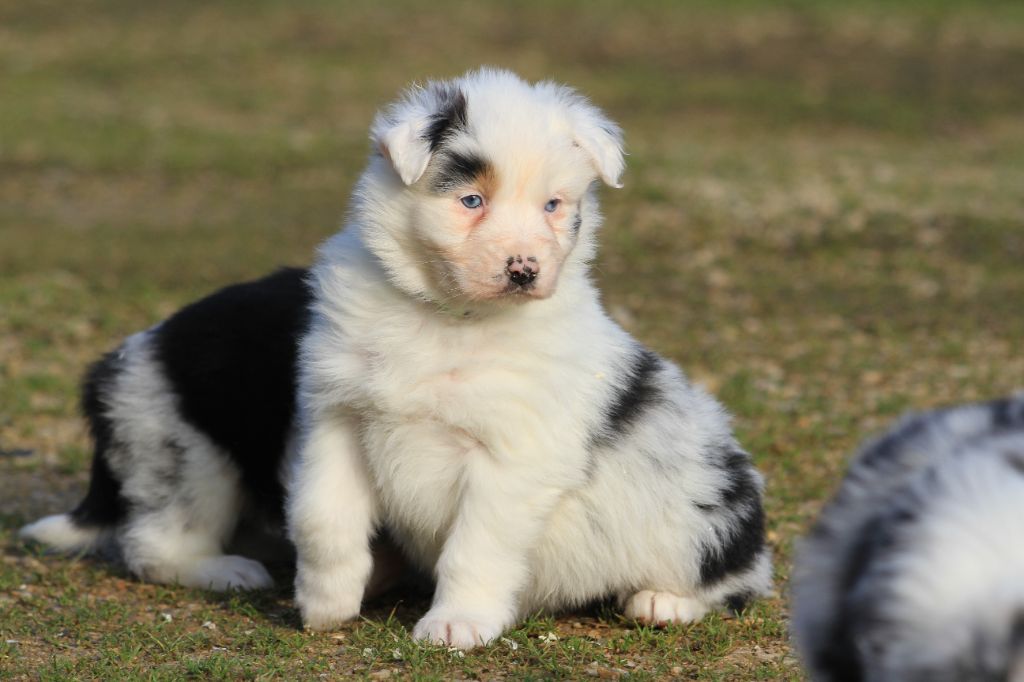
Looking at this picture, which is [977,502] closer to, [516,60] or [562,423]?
[562,423]

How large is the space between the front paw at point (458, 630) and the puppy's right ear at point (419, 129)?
1347 millimetres

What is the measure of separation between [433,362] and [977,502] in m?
2.19

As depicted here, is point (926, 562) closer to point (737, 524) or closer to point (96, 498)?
point (737, 524)

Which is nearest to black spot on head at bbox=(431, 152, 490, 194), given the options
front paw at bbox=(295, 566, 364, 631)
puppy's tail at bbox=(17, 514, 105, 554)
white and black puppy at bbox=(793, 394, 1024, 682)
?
front paw at bbox=(295, 566, 364, 631)

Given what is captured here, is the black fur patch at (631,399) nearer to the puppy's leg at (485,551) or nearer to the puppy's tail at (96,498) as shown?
the puppy's leg at (485,551)

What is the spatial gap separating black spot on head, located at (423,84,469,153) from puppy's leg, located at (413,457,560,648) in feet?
3.27

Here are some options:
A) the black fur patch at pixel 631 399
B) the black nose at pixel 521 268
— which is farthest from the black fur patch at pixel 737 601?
the black nose at pixel 521 268

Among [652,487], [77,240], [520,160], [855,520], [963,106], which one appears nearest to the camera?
[855,520]

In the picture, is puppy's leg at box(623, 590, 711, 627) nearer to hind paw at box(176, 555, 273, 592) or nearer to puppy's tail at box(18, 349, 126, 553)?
hind paw at box(176, 555, 273, 592)

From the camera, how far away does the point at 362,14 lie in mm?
23562

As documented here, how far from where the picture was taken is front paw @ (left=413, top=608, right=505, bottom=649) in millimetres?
4379

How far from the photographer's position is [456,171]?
435 centimetres

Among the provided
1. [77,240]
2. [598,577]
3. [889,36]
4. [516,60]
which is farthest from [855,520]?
[889,36]

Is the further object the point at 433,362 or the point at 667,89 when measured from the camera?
the point at 667,89
